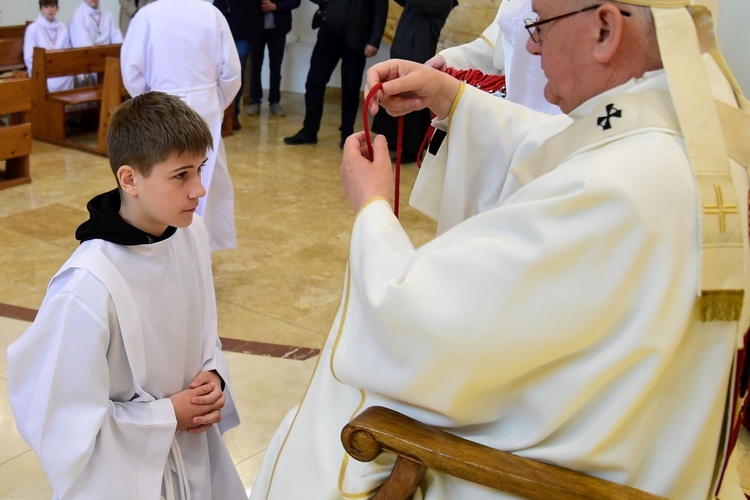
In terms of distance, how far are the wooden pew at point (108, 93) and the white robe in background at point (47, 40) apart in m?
0.84

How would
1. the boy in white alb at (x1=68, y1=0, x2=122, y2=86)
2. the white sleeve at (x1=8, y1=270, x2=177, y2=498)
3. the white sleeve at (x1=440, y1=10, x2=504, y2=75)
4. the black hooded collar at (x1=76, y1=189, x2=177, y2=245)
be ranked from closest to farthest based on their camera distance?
the white sleeve at (x1=8, y1=270, x2=177, y2=498) → the black hooded collar at (x1=76, y1=189, x2=177, y2=245) → the white sleeve at (x1=440, y1=10, x2=504, y2=75) → the boy in white alb at (x1=68, y1=0, x2=122, y2=86)

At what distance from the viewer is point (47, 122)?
735 cm

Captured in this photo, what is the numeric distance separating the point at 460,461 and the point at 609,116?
607mm

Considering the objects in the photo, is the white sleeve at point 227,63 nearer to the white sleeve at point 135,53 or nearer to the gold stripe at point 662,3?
the white sleeve at point 135,53

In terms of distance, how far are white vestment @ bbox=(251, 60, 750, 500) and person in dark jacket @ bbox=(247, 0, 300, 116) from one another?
23.7 ft

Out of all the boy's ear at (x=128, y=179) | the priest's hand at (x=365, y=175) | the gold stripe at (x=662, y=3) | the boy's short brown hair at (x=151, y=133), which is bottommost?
the boy's ear at (x=128, y=179)

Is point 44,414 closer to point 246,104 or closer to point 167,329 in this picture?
point 167,329

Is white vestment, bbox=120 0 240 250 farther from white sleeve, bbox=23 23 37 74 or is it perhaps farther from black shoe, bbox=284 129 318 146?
white sleeve, bbox=23 23 37 74

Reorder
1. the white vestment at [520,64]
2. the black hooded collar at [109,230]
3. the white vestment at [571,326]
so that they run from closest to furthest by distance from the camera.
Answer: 1. the white vestment at [571,326]
2. the black hooded collar at [109,230]
3. the white vestment at [520,64]

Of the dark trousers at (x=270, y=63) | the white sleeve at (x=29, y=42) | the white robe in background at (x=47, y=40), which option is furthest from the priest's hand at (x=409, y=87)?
the dark trousers at (x=270, y=63)

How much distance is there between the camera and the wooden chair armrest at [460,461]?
130 cm

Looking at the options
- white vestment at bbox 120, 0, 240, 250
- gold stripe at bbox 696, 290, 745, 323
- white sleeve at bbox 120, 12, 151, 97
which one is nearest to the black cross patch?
gold stripe at bbox 696, 290, 745, 323

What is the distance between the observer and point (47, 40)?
8.20 meters

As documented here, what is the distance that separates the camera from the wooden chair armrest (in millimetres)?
1297
